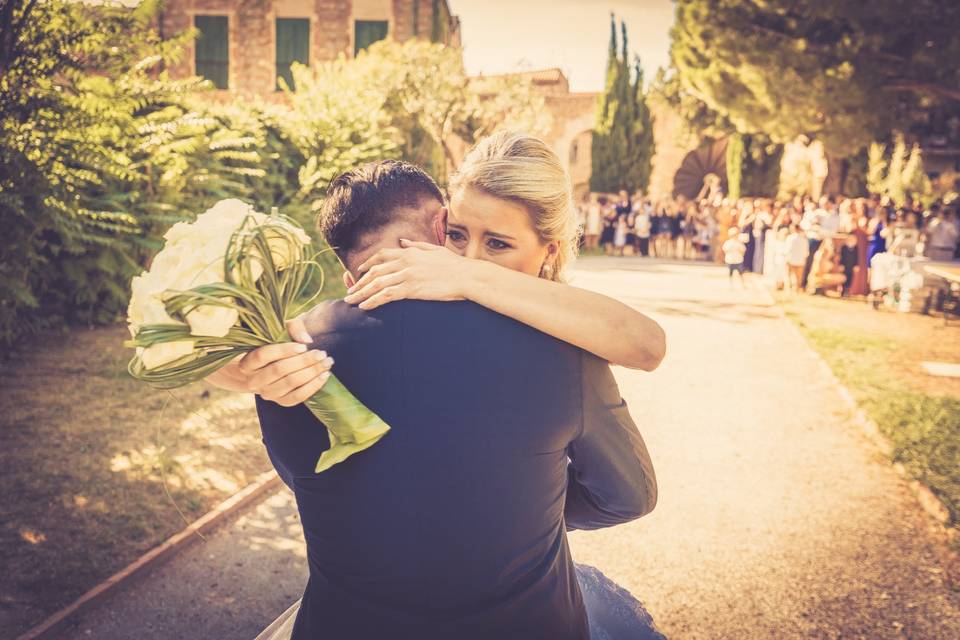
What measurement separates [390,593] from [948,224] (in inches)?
862

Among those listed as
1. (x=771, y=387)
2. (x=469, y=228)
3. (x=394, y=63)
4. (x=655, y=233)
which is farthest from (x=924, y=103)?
(x=469, y=228)

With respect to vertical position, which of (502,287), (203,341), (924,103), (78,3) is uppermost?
(924,103)

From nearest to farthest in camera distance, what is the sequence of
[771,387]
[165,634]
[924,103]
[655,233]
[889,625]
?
[165,634] → [889,625] → [771,387] → [924,103] → [655,233]

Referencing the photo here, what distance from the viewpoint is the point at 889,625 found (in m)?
3.65

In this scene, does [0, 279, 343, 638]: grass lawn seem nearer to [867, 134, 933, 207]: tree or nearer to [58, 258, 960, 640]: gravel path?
[58, 258, 960, 640]: gravel path

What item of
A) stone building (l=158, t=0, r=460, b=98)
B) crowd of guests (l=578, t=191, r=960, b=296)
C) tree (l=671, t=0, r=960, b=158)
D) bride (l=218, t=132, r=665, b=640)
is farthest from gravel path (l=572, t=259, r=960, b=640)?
stone building (l=158, t=0, r=460, b=98)

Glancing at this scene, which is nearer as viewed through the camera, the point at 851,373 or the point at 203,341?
the point at 203,341

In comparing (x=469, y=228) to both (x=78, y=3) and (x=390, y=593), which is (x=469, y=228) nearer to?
(x=390, y=593)

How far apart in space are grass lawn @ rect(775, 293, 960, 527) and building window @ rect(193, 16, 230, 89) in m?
22.2

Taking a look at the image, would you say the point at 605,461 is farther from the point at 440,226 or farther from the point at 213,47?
the point at 213,47

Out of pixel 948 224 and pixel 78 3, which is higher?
pixel 78 3

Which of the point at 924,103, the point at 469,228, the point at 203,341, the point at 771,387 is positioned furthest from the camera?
the point at 924,103

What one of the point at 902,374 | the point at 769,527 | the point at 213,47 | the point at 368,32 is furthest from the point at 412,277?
the point at 213,47

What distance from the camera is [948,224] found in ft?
61.8
